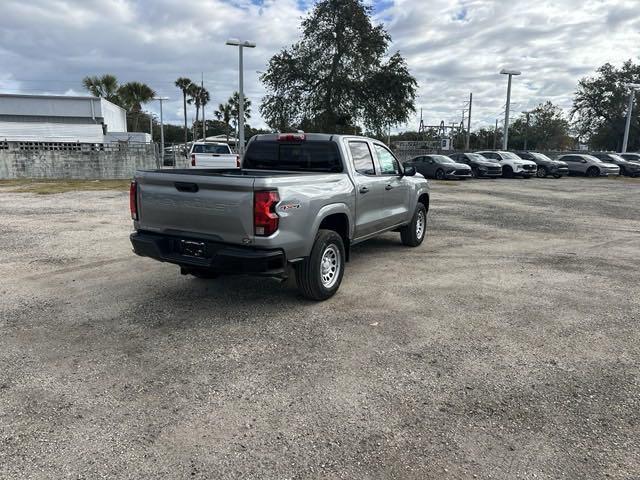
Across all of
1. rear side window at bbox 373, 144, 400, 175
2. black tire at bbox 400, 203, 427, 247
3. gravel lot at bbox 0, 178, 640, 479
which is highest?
rear side window at bbox 373, 144, 400, 175

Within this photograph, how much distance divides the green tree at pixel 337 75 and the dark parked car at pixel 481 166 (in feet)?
20.9

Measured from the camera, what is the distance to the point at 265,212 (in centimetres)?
427

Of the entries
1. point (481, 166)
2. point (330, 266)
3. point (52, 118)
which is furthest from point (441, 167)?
point (52, 118)

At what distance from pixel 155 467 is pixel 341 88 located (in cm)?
2991

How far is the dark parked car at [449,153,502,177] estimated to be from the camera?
89.4ft

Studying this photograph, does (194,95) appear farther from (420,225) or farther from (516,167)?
(420,225)

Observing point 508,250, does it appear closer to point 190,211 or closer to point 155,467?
point 190,211

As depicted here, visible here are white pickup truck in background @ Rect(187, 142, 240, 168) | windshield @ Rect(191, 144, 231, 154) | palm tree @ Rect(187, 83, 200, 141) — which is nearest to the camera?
white pickup truck in background @ Rect(187, 142, 240, 168)

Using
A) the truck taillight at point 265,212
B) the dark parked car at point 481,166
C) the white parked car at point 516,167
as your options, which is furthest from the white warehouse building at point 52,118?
the truck taillight at point 265,212

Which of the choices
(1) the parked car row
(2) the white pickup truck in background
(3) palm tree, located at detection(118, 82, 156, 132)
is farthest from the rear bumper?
(3) palm tree, located at detection(118, 82, 156, 132)

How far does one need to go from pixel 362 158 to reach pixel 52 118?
1456 inches

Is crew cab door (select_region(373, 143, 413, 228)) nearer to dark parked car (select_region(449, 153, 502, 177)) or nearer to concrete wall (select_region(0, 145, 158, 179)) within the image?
concrete wall (select_region(0, 145, 158, 179))

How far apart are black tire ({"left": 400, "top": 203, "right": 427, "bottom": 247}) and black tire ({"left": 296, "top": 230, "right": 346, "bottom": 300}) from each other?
2726mm

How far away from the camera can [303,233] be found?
15.4 feet
